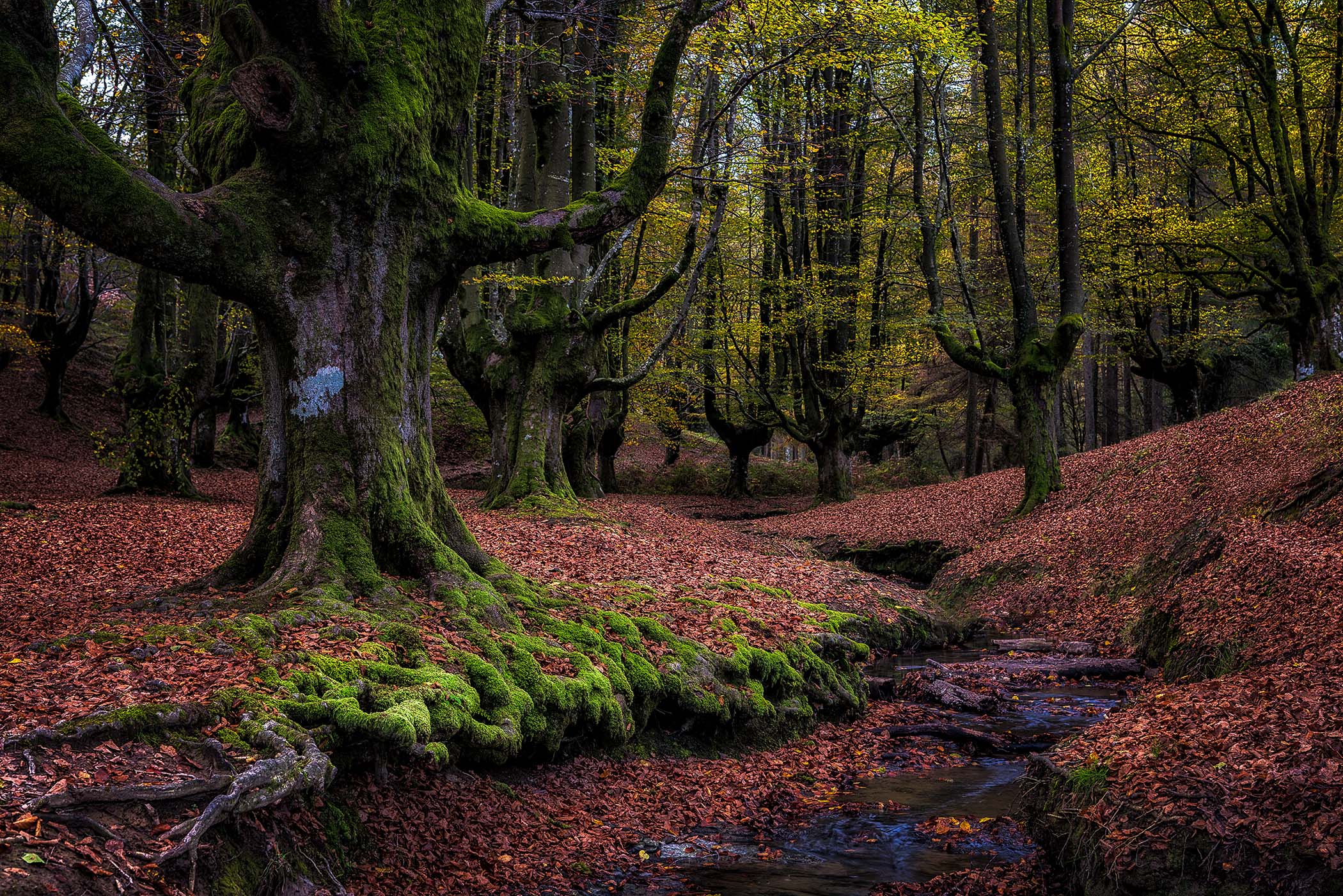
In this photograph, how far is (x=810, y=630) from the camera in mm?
10078

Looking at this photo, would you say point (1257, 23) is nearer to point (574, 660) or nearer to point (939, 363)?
point (939, 363)

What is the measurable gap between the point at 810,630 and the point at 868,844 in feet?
13.5

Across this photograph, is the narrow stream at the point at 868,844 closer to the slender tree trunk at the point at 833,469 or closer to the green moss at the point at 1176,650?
the green moss at the point at 1176,650

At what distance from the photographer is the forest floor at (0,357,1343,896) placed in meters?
4.38

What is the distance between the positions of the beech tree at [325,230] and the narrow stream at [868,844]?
3.13 m

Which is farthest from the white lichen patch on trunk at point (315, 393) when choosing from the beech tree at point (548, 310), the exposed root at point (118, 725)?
the beech tree at point (548, 310)

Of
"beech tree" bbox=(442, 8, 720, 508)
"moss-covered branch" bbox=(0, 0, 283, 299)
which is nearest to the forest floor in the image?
"beech tree" bbox=(442, 8, 720, 508)

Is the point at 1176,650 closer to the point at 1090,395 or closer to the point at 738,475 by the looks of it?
the point at 738,475

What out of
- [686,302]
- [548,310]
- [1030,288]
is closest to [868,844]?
[686,302]

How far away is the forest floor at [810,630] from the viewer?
4.38 meters

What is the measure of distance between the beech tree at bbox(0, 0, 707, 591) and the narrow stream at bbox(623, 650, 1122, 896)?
3126mm

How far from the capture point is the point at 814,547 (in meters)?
19.9

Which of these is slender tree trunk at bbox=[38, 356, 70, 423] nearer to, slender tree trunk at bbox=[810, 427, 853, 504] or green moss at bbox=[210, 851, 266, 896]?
slender tree trunk at bbox=[810, 427, 853, 504]

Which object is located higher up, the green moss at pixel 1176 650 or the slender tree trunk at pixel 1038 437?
the slender tree trunk at pixel 1038 437
